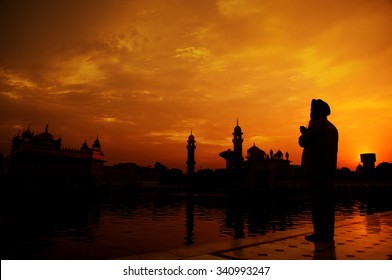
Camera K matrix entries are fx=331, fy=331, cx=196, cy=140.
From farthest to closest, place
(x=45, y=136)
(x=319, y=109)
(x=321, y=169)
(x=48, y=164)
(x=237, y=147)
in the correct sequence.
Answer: (x=237, y=147) < (x=45, y=136) < (x=48, y=164) < (x=319, y=109) < (x=321, y=169)

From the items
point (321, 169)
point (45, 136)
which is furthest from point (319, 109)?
point (45, 136)

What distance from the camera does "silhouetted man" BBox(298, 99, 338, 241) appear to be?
707cm

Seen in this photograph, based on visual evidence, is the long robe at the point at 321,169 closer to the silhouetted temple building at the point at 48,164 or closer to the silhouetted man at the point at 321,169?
the silhouetted man at the point at 321,169

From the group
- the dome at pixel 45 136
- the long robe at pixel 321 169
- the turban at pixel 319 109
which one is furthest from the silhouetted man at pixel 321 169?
the dome at pixel 45 136

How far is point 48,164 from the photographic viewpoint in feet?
223

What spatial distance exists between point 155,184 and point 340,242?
336ft

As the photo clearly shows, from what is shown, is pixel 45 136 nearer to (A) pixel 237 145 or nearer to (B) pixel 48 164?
(B) pixel 48 164

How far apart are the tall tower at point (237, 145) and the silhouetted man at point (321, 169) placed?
89.2 meters

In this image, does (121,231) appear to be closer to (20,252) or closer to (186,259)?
(20,252)

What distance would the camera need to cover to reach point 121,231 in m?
9.96

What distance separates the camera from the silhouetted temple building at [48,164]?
64.8 metres

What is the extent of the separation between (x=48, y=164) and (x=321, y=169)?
69.2 metres
